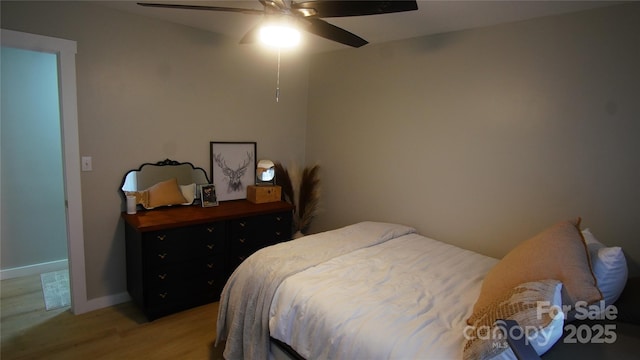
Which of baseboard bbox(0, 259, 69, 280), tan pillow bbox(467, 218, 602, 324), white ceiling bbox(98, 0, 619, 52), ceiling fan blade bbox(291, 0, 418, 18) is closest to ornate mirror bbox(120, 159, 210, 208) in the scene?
white ceiling bbox(98, 0, 619, 52)

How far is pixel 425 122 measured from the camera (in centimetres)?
284

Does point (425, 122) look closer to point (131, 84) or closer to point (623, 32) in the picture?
point (623, 32)

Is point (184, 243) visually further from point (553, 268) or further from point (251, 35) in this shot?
point (553, 268)

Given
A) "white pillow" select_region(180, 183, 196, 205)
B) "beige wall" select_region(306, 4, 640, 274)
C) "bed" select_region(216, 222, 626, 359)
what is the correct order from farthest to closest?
"white pillow" select_region(180, 183, 196, 205), "beige wall" select_region(306, 4, 640, 274), "bed" select_region(216, 222, 626, 359)

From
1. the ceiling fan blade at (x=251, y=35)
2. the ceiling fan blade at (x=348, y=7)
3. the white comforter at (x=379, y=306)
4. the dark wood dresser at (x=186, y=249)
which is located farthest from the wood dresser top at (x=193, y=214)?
the ceiling fan blade at (x=348, y=7)

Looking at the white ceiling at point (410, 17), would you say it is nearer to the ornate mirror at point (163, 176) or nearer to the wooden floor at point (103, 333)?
the ornate mirror at point (163, 176)

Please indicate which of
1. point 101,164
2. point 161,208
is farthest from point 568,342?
point 101,164

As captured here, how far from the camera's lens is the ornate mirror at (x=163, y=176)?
278cm

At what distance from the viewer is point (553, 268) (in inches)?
59.2

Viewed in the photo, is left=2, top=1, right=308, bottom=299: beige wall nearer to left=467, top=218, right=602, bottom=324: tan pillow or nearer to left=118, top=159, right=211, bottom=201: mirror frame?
left=118, top=159, right=211, bottom=201: mirror frame

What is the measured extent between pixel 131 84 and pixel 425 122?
7.63 ft

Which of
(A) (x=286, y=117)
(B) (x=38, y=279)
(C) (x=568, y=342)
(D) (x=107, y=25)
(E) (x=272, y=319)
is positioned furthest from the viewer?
(A) (x=286, y=117)

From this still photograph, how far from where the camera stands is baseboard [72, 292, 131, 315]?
104 inches

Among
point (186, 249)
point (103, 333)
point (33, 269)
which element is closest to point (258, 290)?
point (186, 249)
